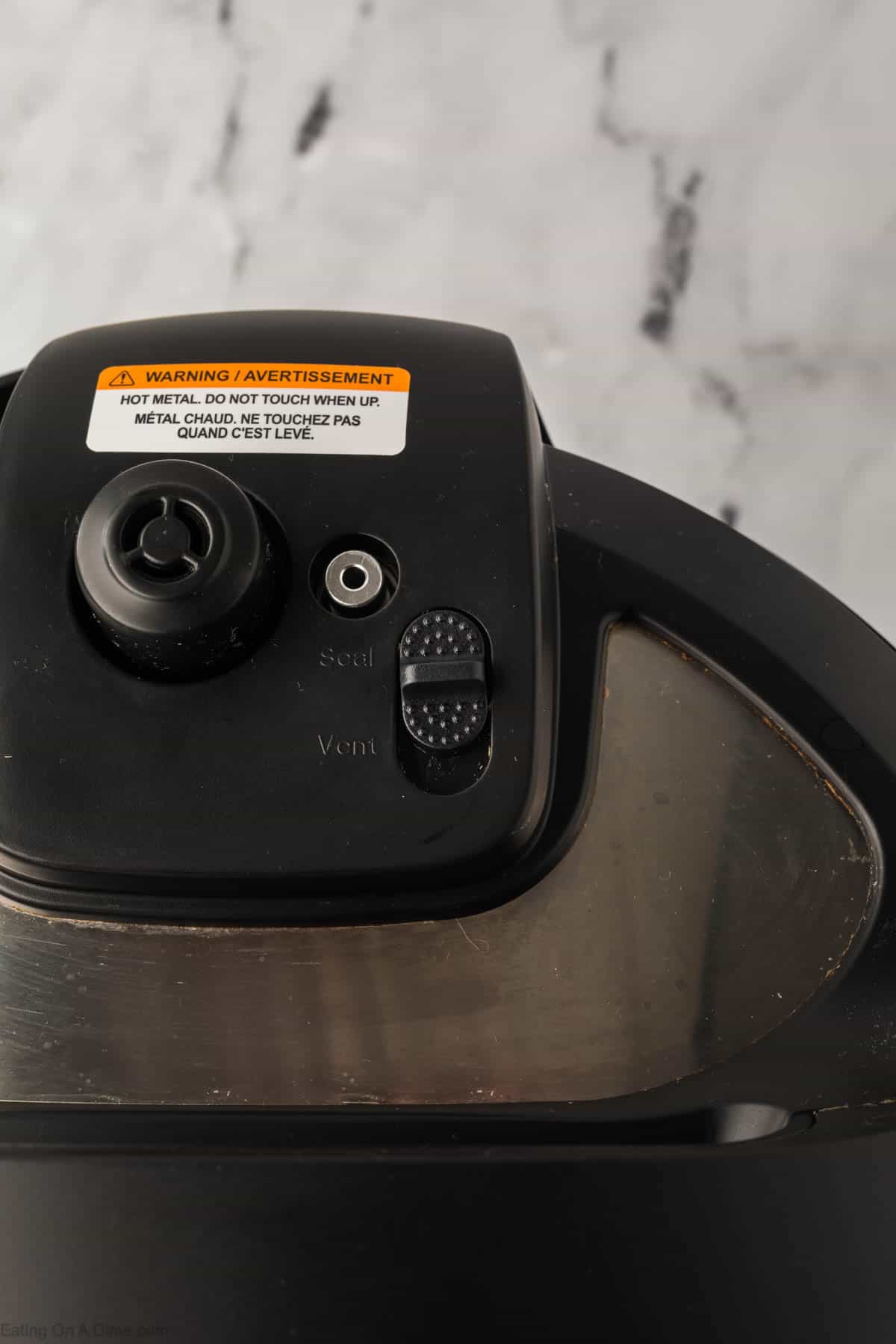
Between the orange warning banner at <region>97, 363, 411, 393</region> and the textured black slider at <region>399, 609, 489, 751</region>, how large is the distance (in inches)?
3.6

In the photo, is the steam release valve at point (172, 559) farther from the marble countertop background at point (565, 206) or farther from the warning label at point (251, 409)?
the marble countertop background at point (565, 206)

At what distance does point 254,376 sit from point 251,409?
0.6 inches

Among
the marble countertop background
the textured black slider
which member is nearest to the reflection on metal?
the textured black slider

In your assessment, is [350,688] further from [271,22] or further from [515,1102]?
[271,22]

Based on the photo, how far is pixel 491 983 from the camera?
1.35 feet

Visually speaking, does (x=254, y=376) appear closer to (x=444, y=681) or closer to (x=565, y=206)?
(x=444, y=681)

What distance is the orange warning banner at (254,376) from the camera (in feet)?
1.38

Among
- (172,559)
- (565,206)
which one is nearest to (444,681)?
(172,559)

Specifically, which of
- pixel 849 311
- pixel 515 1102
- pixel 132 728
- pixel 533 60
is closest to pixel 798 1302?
pixel 515 1102

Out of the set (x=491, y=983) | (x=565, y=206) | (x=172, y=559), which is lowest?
(x=491, y=983)

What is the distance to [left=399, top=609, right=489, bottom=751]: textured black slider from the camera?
385 mm

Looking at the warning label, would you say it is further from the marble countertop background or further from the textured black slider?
the marble countertop background

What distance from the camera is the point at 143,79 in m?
0.82

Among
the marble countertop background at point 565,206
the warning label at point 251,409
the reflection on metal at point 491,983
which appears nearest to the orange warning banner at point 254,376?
the warning label at point 251,409
